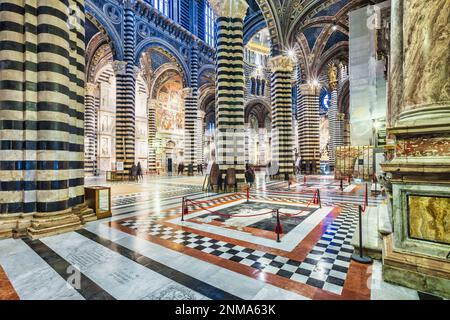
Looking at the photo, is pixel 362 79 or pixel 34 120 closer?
A: pixel 34 120

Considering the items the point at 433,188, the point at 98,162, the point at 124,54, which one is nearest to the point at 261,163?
the point at 98,162

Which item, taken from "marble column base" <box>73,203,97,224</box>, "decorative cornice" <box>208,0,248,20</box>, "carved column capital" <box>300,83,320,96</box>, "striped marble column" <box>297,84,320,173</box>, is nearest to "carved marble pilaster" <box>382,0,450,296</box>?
"marble column base" <box>73,203,97,224</box>

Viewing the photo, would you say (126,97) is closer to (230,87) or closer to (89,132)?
(89,132)

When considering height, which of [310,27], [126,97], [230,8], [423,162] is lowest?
[423,162]

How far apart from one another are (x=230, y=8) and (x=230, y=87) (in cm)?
421

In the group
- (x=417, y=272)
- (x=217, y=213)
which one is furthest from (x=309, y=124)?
(x=417, y=272)

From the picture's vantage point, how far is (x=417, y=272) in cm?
247

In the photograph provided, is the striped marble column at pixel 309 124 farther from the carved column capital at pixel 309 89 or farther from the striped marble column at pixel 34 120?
the striped marble column at pixel 34 120

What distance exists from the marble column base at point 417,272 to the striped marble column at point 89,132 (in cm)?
2512

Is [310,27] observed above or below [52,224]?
above

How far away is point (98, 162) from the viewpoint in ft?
82.1

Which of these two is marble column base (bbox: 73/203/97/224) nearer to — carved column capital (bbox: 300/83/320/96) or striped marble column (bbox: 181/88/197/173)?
striped marble column (bbox: 181/88/197/173)
